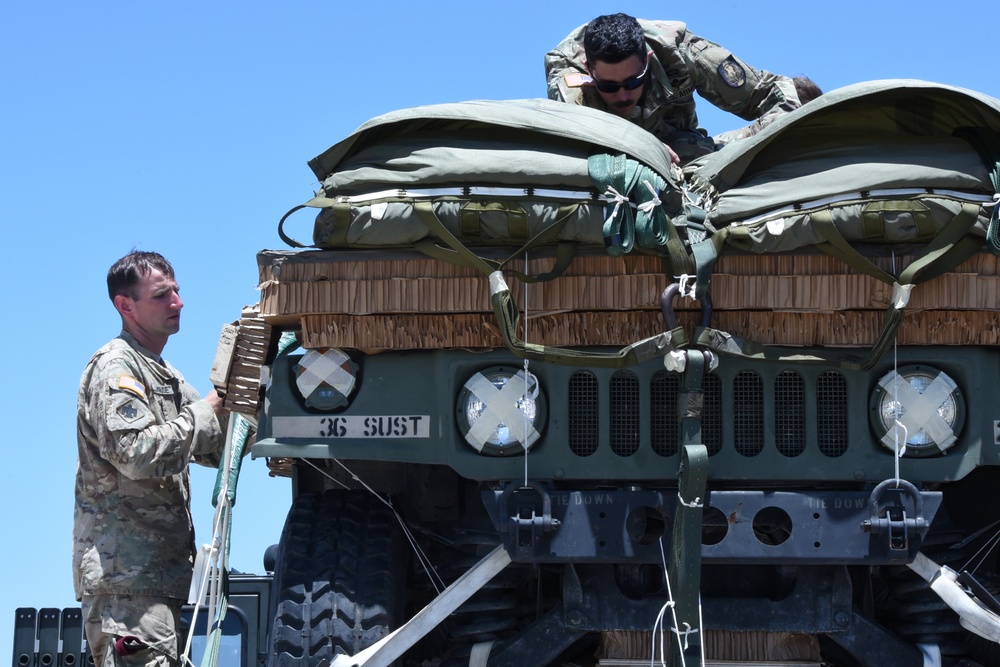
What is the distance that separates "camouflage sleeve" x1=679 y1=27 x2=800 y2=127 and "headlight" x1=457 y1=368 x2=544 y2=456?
7.63ft

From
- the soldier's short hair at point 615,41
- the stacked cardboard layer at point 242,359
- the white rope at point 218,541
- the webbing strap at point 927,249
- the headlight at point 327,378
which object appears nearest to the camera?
the webbing strap at point 927,249

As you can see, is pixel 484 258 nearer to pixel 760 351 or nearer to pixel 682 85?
pixel 760 351

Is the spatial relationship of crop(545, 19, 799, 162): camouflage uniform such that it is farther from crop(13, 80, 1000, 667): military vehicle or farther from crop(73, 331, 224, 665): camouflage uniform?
crop(73, 331, 224, 665): camouflage uniform

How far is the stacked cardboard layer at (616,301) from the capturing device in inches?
213

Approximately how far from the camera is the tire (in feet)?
18.2

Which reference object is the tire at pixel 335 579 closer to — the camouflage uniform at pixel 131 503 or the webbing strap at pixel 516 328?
the camouflage uniform at pixel 131 503

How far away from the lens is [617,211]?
5285 mm

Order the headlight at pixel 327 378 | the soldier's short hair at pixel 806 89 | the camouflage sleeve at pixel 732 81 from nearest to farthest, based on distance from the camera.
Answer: the headlight at pixel 327 378, the camouflage sleeve at pixel 732 81, the soldier's short hair at pixel 806 89

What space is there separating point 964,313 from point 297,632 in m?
2.39

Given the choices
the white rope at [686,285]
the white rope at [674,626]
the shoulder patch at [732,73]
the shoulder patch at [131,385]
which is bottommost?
the white rope at [674,626]

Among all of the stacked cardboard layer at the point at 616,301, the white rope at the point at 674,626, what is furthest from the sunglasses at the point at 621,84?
the white rope at the point at 674,626

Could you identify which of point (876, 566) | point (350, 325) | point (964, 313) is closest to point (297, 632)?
point (350, 325)

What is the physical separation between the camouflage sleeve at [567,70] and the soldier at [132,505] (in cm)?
198

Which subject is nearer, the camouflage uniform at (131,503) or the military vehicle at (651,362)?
the military vehicle at (651,362)
